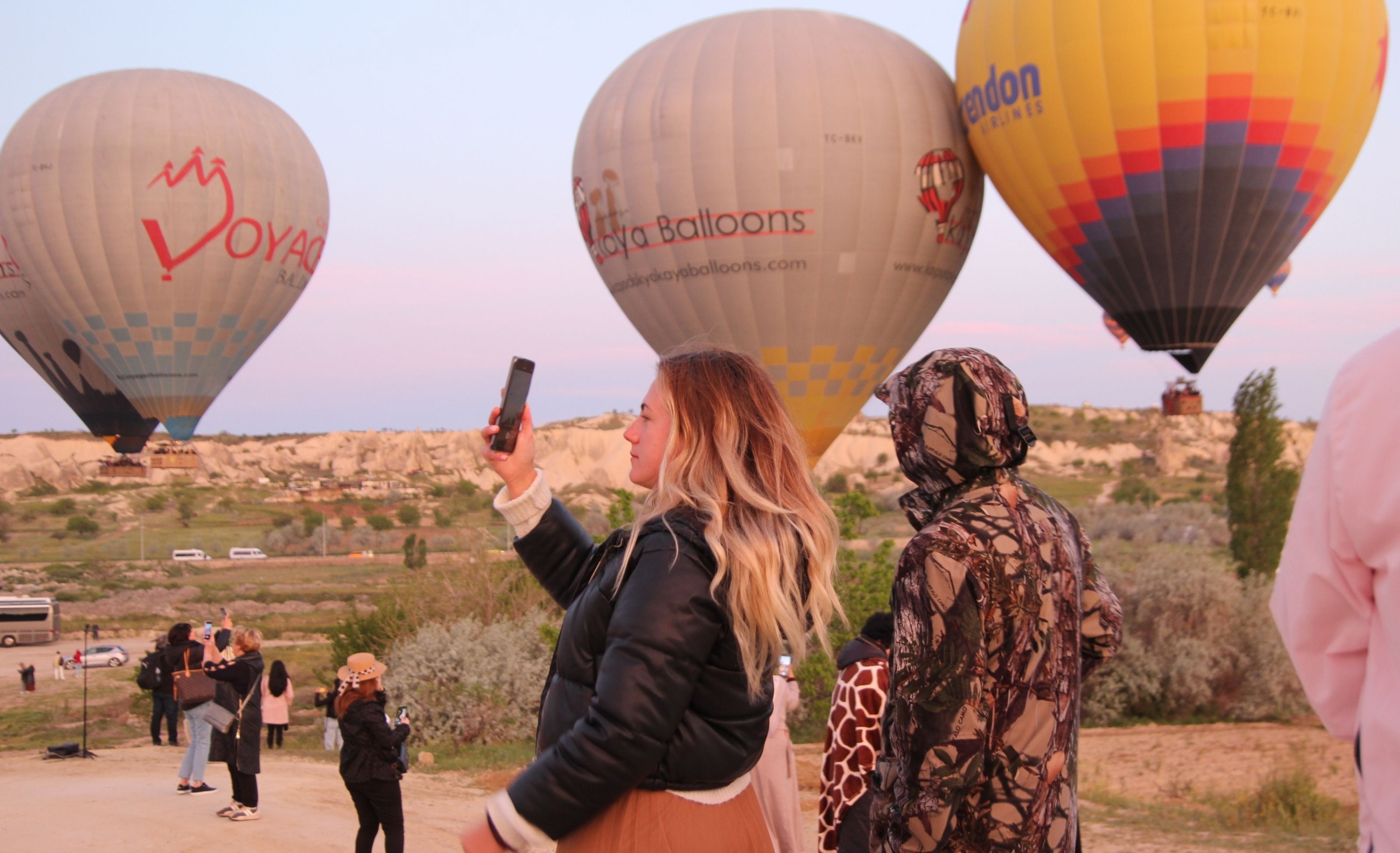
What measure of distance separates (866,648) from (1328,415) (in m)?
2.38

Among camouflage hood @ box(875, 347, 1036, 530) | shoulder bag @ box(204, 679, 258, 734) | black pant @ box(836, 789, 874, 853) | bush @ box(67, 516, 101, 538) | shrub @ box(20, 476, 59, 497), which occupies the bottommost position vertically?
bush @ box(67, 516, 101, 538)

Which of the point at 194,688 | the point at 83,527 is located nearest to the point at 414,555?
the point at 83,527

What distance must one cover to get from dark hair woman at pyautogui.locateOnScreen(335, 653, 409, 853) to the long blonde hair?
385 cm

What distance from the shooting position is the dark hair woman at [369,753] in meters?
5.89

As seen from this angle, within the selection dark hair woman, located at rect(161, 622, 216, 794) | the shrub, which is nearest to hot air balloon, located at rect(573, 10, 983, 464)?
dark hair woman, located at rect(161, 622, 216, 794)

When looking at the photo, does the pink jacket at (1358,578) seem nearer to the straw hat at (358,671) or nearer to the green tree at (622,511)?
the straw hat at (358,671)

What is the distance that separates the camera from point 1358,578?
1410 millimetres

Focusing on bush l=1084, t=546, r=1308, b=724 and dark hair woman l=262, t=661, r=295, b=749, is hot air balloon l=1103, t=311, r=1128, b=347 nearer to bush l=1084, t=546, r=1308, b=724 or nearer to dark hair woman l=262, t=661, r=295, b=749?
bush l=1084, t=546, r=1308, b=724

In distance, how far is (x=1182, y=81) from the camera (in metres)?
17.7

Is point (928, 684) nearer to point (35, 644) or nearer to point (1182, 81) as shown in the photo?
point (1182, 81)

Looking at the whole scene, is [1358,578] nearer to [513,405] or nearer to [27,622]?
[513,405]

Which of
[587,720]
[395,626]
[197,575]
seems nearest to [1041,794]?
[587,720]

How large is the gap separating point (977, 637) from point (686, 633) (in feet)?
2.00

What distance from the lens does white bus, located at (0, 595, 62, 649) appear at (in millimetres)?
31031
